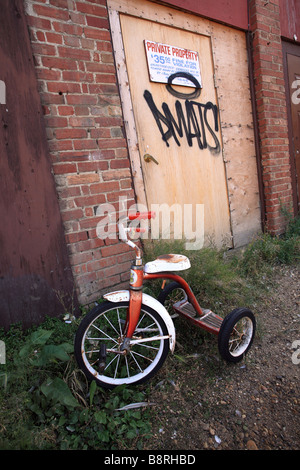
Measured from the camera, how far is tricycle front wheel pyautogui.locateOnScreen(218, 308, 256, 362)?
6.80 ft

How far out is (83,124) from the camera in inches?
103

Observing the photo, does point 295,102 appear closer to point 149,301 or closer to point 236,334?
point 236,334

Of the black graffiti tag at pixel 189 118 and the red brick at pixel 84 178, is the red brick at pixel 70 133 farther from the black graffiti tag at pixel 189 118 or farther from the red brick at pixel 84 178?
the black graffiti tag at pixel 189 118

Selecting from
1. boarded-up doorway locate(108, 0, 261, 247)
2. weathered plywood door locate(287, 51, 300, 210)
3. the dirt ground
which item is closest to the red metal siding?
boarded-up doorway locate(108, 0, 261, 247)

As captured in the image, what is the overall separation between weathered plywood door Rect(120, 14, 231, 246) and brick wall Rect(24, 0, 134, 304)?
0.41 meters

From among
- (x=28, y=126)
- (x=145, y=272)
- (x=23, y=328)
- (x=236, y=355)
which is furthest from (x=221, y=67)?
(x=23, y=328)

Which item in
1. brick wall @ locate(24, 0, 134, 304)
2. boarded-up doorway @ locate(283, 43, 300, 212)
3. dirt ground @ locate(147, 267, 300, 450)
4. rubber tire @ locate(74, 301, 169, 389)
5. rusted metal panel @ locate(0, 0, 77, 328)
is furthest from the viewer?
boarded-up doorway @ locate(283, 43, 300, 212)

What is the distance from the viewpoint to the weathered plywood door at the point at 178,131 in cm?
313

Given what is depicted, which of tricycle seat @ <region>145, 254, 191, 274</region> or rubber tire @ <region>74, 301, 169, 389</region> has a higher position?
tricycle seat @ <region>145, 254, 191, 274</region>

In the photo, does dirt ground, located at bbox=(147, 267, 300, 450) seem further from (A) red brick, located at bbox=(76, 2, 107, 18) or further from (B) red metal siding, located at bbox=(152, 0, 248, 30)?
(B) red metal siding, located at bbox=(152, 0, 248, 30)

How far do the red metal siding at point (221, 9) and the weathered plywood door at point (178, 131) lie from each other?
256 millimetres

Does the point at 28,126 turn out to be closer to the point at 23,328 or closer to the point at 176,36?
the point at 23,328

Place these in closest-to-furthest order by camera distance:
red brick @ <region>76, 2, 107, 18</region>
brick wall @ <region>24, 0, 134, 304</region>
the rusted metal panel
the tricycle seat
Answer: the tricycle seat < the rusted metal panel < brick wall @ <region>24, 0, 134, 304</region> < red brick @ <region>76, 2, 107, 18</region>

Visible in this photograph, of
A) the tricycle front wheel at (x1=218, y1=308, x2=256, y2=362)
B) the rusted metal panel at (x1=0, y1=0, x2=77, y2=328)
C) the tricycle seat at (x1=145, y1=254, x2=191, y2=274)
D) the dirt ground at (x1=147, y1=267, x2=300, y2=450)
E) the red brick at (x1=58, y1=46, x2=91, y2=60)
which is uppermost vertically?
the red brick at (x1=58, y1=46, x2=91, y2=60)
